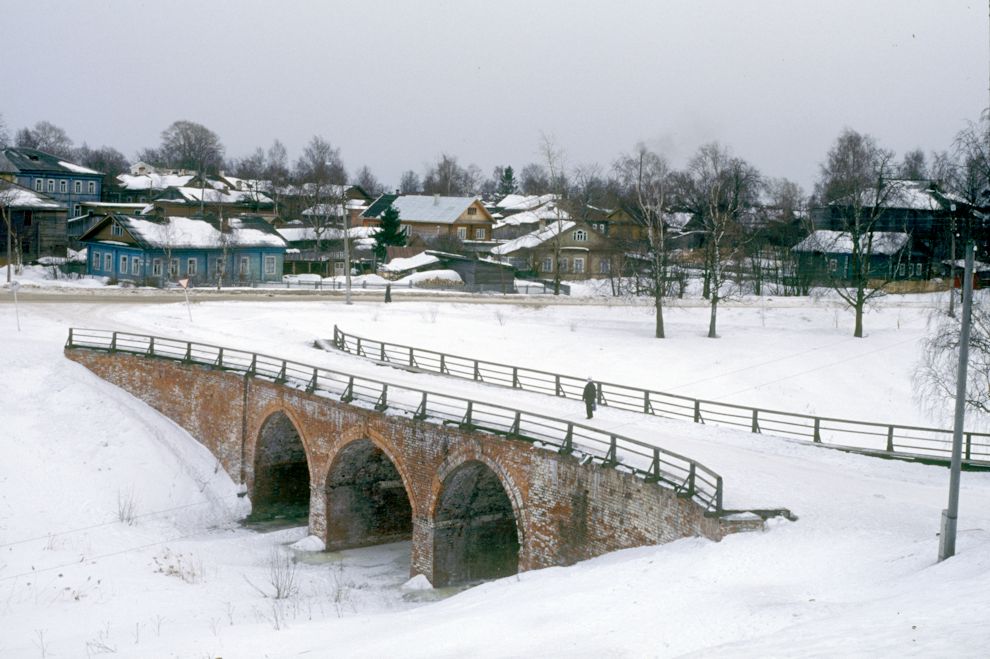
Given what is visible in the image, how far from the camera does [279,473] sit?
32.6 meters

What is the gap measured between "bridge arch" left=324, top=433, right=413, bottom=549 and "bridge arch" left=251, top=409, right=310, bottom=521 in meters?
3.51

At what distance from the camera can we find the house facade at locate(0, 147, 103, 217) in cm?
8800

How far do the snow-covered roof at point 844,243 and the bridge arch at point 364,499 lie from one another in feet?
128

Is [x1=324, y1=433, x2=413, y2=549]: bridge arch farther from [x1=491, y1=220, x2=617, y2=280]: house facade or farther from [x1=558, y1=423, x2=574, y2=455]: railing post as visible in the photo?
[x1=491, y1=220, x2=617, y2=280]: house facade

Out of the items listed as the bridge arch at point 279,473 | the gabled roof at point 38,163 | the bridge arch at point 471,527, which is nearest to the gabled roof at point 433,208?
the gabled roof at point 38,163

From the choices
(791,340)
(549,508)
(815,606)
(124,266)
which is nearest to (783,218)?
(791,340)

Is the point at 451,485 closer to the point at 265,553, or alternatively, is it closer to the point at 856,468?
the point at 265,553

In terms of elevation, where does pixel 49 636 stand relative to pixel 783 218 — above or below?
below

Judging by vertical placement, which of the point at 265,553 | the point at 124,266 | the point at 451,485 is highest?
the point at 124,266

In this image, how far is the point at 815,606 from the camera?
1371 centimetres

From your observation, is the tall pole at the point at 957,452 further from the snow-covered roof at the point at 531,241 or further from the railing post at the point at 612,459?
the snow-covered roof at the point at 531,241

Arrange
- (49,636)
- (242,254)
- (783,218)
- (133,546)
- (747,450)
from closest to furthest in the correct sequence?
(49,636) → (747,450) → (133,546) → (242,254) → (783,218)

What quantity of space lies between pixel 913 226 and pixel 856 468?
43.8m

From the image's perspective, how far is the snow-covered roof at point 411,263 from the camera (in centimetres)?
7125
